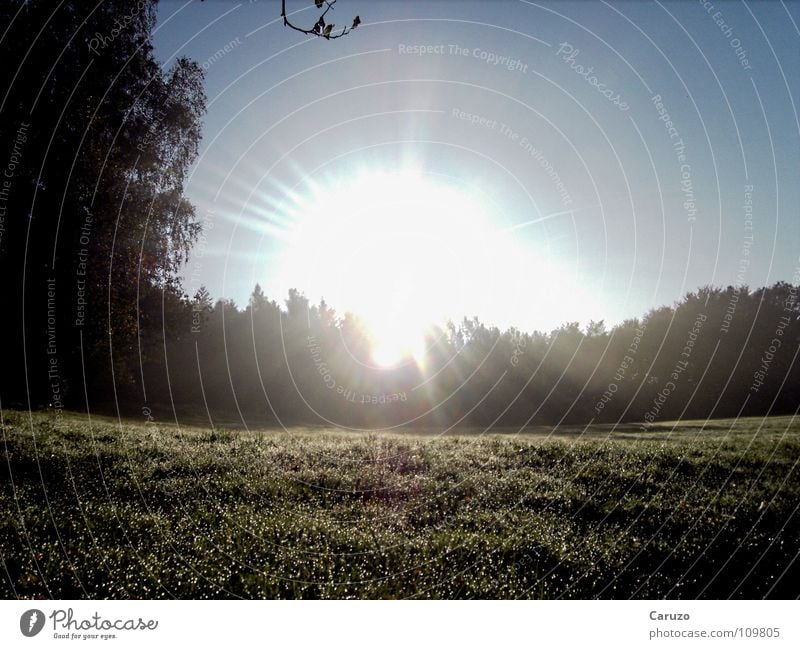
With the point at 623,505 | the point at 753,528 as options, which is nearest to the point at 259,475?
the point at 623,505

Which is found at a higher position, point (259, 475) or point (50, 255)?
point (50, 255)

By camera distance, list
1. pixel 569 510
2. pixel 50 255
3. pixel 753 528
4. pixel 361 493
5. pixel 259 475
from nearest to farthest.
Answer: pixel 753 528
pixel 569 510
pixel 361 493
pixel 259 475
pixel 50 255

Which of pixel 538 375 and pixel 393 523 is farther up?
pixel 538 375

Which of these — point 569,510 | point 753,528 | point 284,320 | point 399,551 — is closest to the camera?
point 399,551

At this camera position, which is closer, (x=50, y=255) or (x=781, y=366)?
(x=50, y=255)

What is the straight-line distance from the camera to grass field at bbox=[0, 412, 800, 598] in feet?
23.2

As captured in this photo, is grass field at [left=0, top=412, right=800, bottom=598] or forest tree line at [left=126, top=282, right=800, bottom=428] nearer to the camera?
grass field at [left=0, top=412, right=800, bottom=598]

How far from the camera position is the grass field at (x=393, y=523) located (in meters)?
7.07

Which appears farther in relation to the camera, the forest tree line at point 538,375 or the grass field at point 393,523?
the forest tree line at point 538,375

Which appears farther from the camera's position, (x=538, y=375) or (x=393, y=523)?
(x=538, y=375)

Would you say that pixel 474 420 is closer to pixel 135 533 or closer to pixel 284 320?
pixel 284 320

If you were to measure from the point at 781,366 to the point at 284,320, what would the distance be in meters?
50.1

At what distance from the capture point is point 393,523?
862 cm

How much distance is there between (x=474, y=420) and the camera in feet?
149
